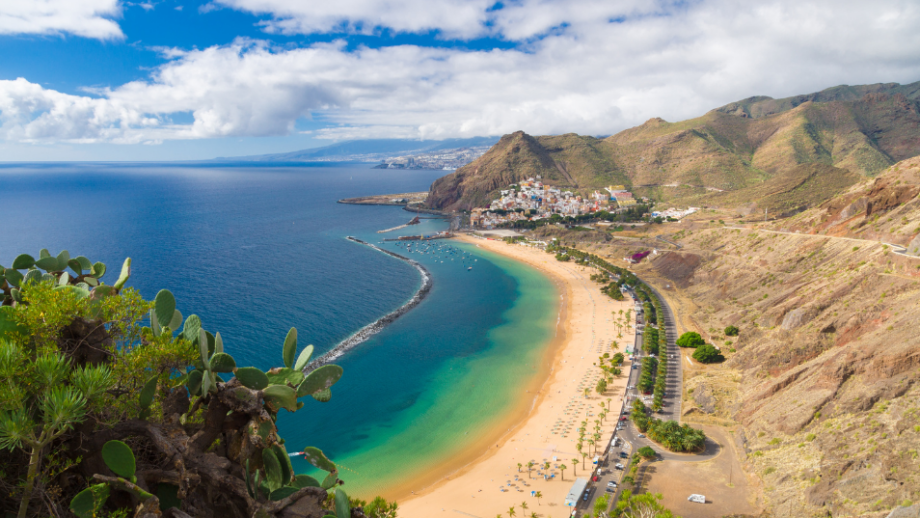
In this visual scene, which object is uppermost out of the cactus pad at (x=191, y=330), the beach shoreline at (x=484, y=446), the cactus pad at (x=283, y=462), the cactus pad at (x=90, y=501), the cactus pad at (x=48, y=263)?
the cactus pad at (x=48, y=263)

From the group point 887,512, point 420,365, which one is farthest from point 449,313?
point 887,512

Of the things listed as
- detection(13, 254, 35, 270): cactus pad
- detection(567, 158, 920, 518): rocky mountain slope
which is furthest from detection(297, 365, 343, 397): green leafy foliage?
detection(567, 158, 920, 518): rocky mountain slope

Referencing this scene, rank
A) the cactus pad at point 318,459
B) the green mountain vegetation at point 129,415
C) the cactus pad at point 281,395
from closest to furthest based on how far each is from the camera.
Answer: the green mountain vegetation at point 129,415
the cactus pad at point 281,395
the cactus pad at point 318,459

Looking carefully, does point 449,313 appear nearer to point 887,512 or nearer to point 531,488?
point 531,488

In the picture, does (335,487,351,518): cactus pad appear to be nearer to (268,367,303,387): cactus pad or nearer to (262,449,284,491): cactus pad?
(262,449,284,491): cactus pad

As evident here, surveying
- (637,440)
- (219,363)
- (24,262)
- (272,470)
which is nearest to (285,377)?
(219,363)

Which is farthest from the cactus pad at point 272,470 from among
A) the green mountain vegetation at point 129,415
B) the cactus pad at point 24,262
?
the cactus pad at point 24,262

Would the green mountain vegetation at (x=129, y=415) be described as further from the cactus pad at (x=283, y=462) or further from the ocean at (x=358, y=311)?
the ocean at (x=358, y=311)
